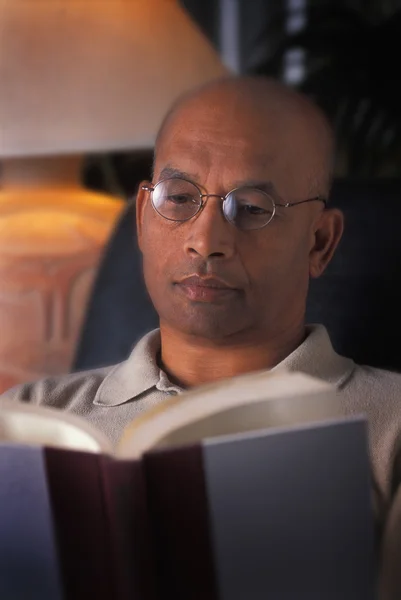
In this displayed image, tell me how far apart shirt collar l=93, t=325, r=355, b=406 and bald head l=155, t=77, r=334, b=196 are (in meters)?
0.18

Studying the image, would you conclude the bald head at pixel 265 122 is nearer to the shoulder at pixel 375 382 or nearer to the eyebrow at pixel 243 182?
the eyebrow at pixel 243 182

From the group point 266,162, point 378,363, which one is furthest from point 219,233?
point 378,363

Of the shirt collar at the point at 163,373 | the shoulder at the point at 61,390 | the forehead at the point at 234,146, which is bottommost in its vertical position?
the shoulder at the point at 61,390

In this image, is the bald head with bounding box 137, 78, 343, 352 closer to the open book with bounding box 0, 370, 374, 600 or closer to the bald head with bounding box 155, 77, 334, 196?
the bald head with bounding box 155, 77, 334, 196

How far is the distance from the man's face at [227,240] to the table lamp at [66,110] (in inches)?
19.8

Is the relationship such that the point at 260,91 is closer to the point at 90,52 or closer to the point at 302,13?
the point at 90,52

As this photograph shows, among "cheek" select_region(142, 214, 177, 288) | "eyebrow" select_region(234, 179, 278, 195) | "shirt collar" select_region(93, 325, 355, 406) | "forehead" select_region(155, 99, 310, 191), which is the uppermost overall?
"forehead" select_region(155, 99, 310, 191)

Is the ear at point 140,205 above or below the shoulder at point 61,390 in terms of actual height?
above

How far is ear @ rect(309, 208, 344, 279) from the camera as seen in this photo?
1.01 m

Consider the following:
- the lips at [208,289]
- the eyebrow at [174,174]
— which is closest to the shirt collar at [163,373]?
the lips at [208,289]

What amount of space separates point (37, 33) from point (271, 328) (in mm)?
795

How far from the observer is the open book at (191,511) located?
1.94 ft

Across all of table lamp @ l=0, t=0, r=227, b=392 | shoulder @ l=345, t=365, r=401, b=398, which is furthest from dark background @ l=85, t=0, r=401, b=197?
shoulder @ l=345, t=365, r=401, b=398

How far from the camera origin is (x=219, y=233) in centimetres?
90
